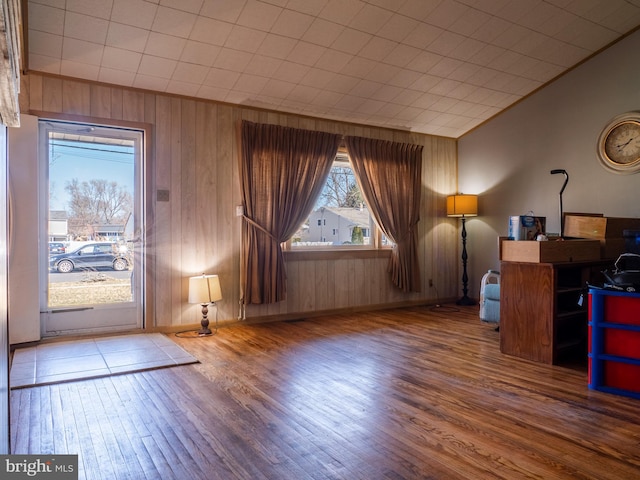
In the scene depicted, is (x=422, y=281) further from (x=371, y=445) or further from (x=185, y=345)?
(x=371, y=445)

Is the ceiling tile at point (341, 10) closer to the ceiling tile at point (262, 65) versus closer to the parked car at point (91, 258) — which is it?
the ceiling tile at point (262, 65)

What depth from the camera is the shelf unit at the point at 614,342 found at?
2746 mm

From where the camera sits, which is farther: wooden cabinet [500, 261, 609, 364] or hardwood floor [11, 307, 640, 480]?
wooden cabinet [500, 261, 609, 364]

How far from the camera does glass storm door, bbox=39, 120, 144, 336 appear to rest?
4.12 metres

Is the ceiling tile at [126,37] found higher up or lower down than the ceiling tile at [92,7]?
lower down

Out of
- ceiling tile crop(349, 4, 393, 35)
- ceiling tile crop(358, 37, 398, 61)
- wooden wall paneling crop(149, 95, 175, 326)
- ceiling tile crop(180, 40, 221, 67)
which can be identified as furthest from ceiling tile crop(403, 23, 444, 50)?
wooden wall paneling crop(149, 95, 175, 326)

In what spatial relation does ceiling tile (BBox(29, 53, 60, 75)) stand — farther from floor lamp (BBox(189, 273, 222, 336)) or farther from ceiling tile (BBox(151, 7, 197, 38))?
floor lamp (BBox(189, 273, 222, 336))

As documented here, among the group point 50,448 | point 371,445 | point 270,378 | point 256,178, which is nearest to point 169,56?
point 256,178

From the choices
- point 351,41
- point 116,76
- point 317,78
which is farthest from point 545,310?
point 116,76

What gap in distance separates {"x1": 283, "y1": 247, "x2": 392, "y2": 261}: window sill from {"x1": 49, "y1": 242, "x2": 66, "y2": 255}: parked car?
2279 millimetres

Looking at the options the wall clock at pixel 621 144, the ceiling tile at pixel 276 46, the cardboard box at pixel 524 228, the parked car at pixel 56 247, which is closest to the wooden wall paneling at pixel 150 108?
the ceiling tile at pixel 276 46

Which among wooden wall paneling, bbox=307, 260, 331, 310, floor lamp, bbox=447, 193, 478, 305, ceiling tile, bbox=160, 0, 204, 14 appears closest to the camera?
ceiling tile, bbox=160, 0, 204, 14

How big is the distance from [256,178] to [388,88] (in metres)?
1.83

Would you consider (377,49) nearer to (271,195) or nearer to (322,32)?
(322,32)
